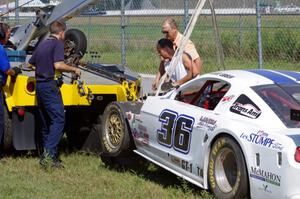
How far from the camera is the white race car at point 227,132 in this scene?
5.61 meters

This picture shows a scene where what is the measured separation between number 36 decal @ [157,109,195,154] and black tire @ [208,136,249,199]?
471mm

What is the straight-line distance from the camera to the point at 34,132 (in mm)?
8906

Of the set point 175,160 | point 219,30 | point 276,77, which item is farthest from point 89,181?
point 219,30

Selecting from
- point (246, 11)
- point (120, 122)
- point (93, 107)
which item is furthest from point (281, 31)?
point (120, 122)

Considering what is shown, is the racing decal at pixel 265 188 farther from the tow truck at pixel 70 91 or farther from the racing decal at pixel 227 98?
the tow truck at pixel 70 91

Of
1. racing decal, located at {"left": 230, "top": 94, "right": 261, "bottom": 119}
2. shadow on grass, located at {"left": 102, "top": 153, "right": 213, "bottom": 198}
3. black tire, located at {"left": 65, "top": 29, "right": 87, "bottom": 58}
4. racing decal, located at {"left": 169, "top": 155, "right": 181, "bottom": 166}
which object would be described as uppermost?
black tire, located at {"left": 65, "top": 29, "right": 87, "bottom": 58}

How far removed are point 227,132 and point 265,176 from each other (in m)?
0.66

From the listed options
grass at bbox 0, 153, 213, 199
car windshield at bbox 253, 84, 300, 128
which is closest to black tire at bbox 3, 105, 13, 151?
grass at bbox 0, 153, 213, 199

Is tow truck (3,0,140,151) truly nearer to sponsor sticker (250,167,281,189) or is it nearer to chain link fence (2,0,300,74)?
chain link fence (2,0,300,74)

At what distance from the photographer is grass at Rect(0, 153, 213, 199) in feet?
23.5

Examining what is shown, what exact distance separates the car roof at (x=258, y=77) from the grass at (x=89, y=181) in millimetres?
1193

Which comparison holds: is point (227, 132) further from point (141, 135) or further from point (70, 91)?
point (70, 91)

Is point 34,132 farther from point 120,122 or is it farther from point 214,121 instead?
point 214,121

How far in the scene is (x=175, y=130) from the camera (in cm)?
697
